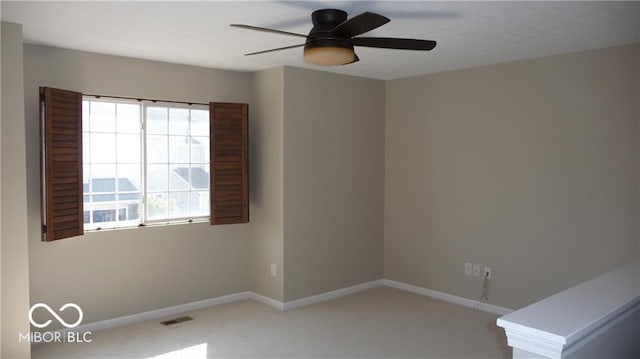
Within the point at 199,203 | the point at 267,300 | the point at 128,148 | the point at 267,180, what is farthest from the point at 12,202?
the point at 267,300

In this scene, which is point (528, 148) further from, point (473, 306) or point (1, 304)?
point (1, 304)

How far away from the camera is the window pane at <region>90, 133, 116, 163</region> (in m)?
4.26

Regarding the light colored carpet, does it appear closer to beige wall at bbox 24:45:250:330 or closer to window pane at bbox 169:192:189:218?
beige wall at bbox 24:45:250:330

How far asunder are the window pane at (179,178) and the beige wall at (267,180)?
65cm

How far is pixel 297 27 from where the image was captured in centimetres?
333

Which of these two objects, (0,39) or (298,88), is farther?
(298,88)

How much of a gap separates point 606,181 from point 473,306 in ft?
5.47

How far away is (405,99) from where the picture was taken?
18.0 ft

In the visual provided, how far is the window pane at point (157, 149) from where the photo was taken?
4.59 metres

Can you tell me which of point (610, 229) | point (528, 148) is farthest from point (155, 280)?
point (610, 229)

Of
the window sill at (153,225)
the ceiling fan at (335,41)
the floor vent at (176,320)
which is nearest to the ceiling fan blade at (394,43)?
the ceiling fan at (335,41)

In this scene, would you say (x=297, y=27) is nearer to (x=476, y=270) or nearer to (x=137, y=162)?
(x=137, y=162)

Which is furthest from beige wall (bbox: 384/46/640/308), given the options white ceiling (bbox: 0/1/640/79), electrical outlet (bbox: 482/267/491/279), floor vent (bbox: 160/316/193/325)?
floor vent (bbox: 160/316/193/325)

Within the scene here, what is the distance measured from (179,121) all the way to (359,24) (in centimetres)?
269
